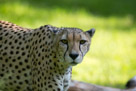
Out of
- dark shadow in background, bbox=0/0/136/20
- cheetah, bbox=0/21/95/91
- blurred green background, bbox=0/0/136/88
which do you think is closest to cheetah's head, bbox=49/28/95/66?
cheetah, bbox=0/21/95/91

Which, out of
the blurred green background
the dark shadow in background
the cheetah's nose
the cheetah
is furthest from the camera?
the dark shadow in background

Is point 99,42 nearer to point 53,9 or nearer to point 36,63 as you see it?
point 53,9

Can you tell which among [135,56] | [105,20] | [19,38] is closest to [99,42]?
[135,56]

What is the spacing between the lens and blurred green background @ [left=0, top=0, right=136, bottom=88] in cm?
1114

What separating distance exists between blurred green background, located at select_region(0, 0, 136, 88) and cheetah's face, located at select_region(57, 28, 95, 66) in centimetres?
350

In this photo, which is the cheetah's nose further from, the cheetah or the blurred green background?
the blurred green background

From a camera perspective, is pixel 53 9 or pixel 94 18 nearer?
pixel 53 9

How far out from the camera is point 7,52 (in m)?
6.91

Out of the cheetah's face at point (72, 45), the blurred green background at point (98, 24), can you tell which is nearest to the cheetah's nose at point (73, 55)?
the cheetah's face at point (72, 45)

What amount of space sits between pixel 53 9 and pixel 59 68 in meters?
9.47

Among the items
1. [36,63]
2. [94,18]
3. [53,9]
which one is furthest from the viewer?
[94,18]

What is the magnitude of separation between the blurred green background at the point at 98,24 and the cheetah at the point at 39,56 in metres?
2.61

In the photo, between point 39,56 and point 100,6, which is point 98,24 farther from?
point 39,56

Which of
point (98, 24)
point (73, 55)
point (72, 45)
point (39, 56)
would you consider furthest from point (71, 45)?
point (98, 24)
